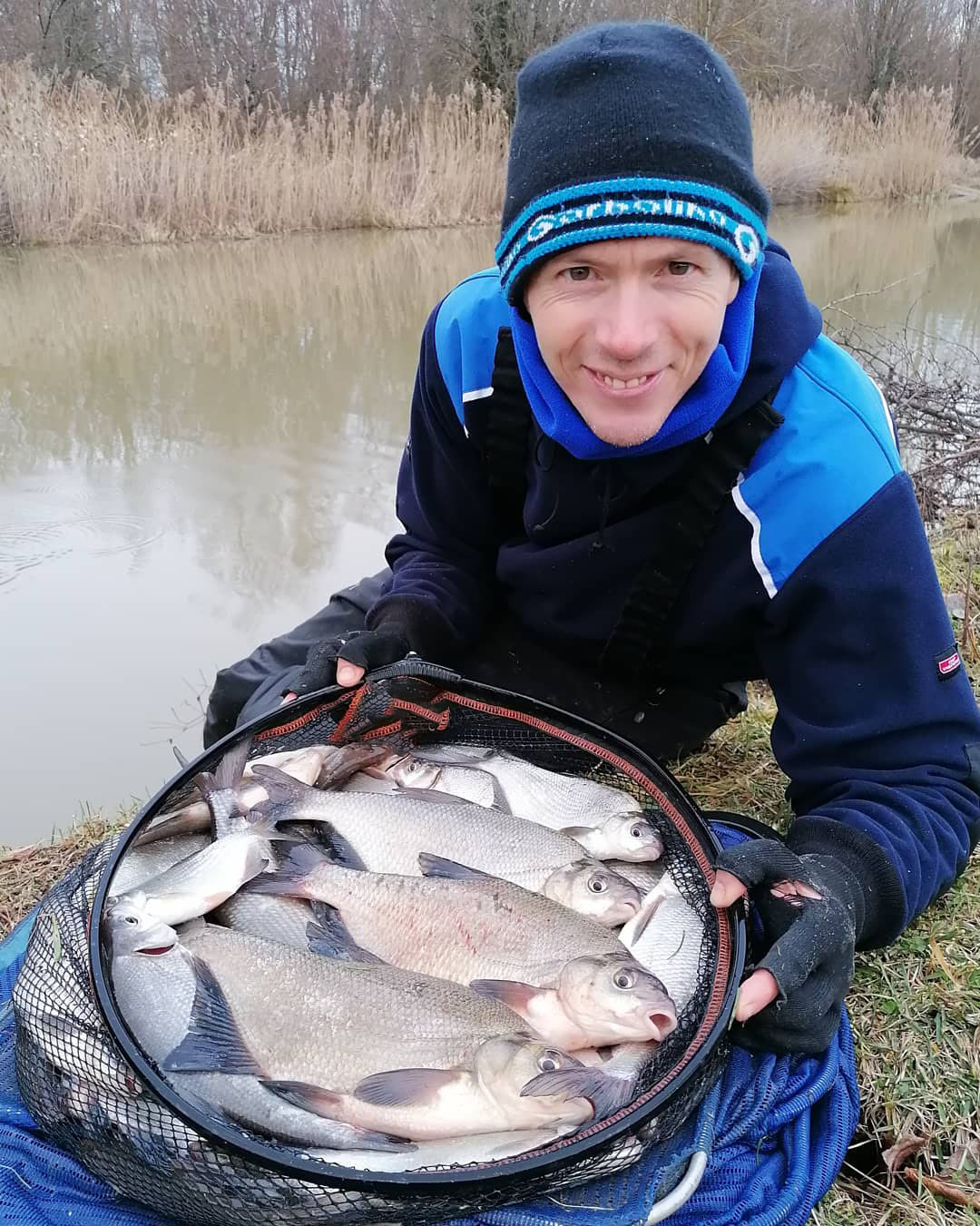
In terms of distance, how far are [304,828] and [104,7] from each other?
23.2 meters

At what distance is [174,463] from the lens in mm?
5223

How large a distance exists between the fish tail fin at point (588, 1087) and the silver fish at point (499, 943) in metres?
0.07

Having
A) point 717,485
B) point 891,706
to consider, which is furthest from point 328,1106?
point 717,485

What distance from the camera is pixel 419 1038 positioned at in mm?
1404

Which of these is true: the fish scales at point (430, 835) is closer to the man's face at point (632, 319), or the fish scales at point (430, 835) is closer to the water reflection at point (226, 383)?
the man's face at point (632, 319)

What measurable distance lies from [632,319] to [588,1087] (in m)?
1.10

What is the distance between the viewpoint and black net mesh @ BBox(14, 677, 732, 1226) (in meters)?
1.20

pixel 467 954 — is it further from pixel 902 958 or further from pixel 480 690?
pixel 902 958

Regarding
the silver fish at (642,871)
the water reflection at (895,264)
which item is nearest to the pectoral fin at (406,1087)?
the silver fish at (642,871)

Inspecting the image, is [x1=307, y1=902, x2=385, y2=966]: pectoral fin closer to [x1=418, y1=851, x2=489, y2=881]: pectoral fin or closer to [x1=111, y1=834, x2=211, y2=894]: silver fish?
[x1=418, y1=851, x2=489, y2=881]: pectoral fin

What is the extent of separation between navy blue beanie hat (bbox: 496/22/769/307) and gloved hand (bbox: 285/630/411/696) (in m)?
0.87

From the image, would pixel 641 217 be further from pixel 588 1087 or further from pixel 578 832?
pixel 588 1087

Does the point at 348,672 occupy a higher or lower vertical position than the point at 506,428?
lower

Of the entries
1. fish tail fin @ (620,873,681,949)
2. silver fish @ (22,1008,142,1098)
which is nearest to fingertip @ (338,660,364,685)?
fish tail fin @ (620,873,681,949)
